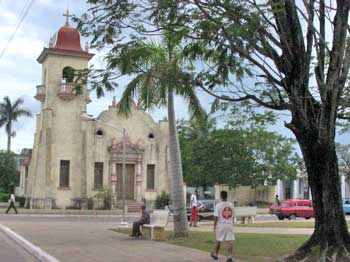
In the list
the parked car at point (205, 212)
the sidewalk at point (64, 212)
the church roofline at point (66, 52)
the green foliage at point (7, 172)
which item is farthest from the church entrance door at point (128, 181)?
the green foliage at point (7, 172)

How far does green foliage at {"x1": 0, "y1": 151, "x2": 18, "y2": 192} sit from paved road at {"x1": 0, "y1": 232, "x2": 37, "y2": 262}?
54543 mm

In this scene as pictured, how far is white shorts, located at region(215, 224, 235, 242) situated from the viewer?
41.1ft

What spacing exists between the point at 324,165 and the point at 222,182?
42643 mm

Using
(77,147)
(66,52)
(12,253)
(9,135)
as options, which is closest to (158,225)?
(12,253)

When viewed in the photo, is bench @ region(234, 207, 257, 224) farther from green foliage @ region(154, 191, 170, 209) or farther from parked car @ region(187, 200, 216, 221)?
green foliage @ region(154, 191, 170, 209)

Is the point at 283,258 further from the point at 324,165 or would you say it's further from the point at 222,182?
the point at 222,182

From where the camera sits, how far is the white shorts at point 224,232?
1253cm

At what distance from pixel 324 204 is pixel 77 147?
119ft

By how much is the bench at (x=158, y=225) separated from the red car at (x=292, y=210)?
67.5 feet

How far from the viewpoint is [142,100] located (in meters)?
21.1

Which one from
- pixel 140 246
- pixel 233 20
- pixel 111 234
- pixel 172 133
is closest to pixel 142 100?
pixel 172 133

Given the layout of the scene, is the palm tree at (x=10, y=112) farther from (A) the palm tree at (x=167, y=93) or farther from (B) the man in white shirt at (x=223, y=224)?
(B) the man in white shirt at (x=223, y=224)

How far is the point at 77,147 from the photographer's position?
1834 inches

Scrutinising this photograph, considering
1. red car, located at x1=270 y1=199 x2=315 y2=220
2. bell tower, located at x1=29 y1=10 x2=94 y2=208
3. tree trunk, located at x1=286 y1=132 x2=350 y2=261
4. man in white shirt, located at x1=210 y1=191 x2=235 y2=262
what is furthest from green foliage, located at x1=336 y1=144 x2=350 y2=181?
man in white shirt, located at x1=210 y1=191 x2=235 y2=262
